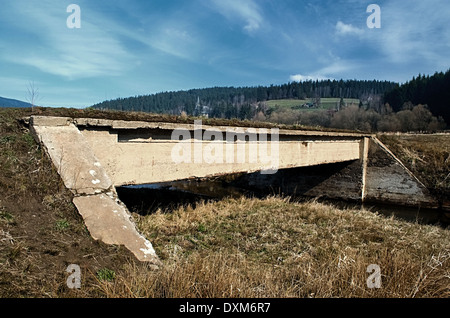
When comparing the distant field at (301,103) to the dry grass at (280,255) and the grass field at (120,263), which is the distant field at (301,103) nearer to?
the dry grass at (280,255)

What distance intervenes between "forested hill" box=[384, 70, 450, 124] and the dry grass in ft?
182

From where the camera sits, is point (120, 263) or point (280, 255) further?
point (280, 255)

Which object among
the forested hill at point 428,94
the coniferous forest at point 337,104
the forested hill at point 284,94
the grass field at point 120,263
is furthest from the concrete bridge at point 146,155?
the forested hill at point 284,94

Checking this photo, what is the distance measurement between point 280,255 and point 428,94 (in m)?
69.9

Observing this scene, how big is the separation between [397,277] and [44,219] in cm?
382

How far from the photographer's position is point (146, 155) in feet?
20.1

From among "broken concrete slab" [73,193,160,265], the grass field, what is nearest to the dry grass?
the grass field

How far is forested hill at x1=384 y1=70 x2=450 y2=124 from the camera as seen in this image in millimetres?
52094

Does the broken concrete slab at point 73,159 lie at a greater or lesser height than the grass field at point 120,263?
greater

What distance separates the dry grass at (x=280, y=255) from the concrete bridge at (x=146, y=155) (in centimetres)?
82

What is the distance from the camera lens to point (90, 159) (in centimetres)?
416

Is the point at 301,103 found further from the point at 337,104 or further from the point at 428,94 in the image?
the point at 428,94

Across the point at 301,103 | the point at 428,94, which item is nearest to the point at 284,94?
the point at 301,103

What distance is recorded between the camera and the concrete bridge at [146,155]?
350 cm
